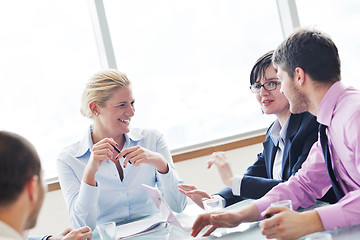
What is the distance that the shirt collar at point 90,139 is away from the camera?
2.68 m

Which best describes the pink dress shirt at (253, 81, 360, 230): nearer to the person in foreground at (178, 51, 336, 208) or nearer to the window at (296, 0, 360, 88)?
the person in foreground at (178, 51, 336, 208)

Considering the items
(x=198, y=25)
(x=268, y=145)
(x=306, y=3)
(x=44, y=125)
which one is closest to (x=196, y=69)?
(x=198, y=25)

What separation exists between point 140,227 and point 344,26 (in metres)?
3.18

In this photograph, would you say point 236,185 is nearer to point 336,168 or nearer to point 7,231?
point 336,168

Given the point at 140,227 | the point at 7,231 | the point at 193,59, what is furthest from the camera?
the point at 193,59

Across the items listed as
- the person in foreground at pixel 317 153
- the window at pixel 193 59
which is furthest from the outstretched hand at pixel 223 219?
the window at pixel 193 59

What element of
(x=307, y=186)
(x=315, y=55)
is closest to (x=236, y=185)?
(x=307, y=186)

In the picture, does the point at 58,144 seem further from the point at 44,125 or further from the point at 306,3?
the point at 306,3

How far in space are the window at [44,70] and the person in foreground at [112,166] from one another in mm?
1438

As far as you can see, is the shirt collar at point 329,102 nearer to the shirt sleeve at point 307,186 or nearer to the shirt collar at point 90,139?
the shirt sleeve at point 307,186

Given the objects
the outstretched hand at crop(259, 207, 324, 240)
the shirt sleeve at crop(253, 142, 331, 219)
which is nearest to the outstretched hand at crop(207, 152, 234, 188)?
the shirt sleeve at crop(253, 142, 331, 219)

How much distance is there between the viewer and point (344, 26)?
4367 mm

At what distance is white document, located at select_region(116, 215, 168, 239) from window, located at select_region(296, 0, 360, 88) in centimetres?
290

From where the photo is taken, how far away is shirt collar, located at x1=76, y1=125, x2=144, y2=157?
2680 mm
